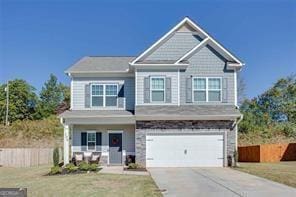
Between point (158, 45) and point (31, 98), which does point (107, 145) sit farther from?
point (31, 98)

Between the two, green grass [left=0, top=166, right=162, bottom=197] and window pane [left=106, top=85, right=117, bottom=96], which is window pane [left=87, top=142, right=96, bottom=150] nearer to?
window pane [left=106, top=85, right=117, bottom=96]

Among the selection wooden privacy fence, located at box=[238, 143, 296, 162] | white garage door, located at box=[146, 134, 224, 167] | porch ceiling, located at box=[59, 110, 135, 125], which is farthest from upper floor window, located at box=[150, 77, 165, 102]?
wooden privacy fence, located at box=[238, 143, 296, 162]

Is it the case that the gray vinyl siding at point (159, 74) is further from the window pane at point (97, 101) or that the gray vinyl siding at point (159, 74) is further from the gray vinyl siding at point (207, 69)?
the window pane at point (97, 101)

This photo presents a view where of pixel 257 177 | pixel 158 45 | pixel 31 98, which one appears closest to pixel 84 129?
pixel 158 45

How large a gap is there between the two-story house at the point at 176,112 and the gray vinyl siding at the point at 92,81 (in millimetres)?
502

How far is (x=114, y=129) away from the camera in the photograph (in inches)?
1097

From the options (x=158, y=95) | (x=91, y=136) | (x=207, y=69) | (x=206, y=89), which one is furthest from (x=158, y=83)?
(x=91, y=136)

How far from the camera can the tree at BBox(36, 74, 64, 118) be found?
63500mm

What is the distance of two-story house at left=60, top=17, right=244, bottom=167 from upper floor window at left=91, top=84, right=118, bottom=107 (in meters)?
0.55

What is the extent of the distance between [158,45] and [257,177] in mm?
11124

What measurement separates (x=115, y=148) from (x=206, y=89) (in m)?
6.71

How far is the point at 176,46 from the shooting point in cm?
2755

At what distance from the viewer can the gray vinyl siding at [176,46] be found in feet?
89.3

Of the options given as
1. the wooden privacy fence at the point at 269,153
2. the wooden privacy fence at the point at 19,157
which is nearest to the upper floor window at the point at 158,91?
the wooden privacy fence at the point at 269,153
